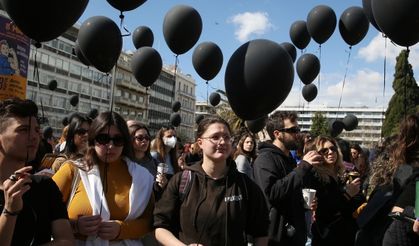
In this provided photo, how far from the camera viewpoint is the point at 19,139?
82.7 inches

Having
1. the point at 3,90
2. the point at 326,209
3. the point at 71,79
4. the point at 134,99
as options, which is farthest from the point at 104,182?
the point at 134,99

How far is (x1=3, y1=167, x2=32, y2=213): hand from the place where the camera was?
188 centimetres

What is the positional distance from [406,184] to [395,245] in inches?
14.5

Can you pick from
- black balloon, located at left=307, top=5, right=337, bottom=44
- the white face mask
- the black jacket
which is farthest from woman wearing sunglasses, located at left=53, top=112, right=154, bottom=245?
black balloon, located at left=307, top=5, right=337, bottom=44

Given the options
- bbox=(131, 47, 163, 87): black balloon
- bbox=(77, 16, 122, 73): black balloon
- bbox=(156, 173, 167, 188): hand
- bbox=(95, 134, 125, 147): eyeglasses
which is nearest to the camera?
bbox=(95, 134, 125, 147): eyeglasses

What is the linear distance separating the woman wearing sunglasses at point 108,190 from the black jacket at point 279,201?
925 mm

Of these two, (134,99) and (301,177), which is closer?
(301,177)

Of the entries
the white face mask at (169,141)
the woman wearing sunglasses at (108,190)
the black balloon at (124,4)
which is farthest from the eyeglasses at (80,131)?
the white face mask at (169,141)

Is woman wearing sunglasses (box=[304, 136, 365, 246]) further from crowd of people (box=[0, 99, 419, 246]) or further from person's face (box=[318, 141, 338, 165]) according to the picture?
crowd of people (box=[0, 99, 419, 246])

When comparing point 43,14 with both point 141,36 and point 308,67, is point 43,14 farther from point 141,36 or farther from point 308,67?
point 308,67

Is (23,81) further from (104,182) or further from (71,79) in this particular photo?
(71,79)

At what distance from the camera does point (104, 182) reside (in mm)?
2602

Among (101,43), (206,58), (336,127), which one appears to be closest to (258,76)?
(101,43)

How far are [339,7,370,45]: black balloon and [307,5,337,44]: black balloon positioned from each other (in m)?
0.25
